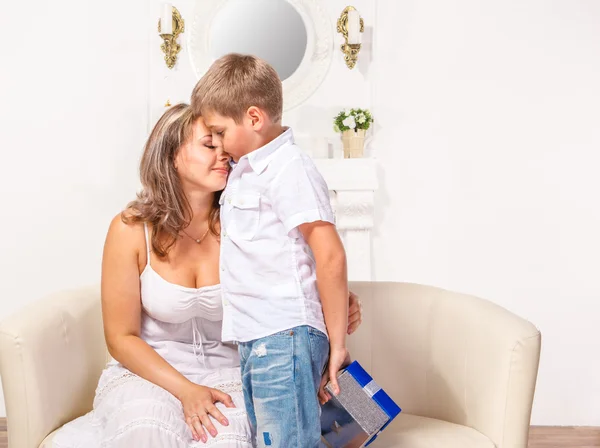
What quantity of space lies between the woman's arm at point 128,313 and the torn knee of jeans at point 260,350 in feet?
0.86

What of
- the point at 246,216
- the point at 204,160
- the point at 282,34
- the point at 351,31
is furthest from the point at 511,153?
the point at 246,216

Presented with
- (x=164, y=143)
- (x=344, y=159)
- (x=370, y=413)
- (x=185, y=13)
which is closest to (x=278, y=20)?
(x=185, y=13)

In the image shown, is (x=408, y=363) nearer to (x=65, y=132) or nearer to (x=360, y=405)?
(x=360, y=405)

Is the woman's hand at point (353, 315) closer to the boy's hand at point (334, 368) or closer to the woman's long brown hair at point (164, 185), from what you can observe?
the boy's hand at point (334, 368)

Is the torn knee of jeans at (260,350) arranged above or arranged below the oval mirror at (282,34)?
below

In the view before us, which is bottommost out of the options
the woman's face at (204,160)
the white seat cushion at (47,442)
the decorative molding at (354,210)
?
the white seat cushion at (47,442)

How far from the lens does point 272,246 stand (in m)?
1.69

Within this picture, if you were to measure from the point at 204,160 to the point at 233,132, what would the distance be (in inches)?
8.8

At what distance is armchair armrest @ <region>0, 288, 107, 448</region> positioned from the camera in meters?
1.83

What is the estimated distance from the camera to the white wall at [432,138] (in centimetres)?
369

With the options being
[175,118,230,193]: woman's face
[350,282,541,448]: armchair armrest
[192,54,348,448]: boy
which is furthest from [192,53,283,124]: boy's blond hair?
[350,282,541,448]: armchair armrest

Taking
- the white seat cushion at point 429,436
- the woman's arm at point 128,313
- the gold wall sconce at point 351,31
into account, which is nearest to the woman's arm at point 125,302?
the woman's arm at point 128,313

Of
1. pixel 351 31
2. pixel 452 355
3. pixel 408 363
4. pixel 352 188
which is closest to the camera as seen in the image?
pixel 452 355

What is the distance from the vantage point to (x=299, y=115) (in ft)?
12.2
